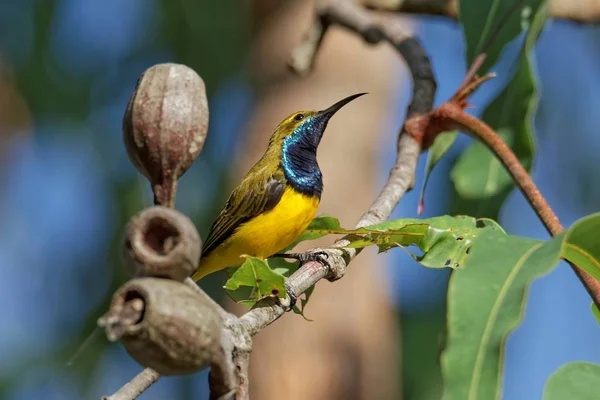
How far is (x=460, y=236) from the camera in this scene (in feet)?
4.96

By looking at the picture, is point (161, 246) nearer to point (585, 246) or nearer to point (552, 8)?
point (585, 246)

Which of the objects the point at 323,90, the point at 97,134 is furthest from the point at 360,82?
the point at 97,134

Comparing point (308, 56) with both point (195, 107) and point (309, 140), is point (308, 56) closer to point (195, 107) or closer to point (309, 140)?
point (309, 140)

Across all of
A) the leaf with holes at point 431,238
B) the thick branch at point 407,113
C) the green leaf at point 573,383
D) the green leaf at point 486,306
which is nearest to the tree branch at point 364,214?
the thick branch at point 407,113

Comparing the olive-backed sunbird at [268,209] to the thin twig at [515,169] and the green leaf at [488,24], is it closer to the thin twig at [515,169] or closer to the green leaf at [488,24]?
the green leaf at [488,24]

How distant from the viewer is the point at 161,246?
813mm

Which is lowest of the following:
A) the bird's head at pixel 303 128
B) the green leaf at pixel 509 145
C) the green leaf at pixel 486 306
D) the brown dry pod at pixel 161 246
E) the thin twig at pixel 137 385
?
the bird's head at pixel 303 128

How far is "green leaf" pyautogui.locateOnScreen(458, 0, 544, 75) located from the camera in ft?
7.77

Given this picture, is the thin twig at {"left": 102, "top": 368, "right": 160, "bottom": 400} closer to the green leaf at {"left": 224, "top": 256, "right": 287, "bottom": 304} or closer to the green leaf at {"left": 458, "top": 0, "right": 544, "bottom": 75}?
the green leaf at {"left": 224, "top": 256, "right": 287, "bottom": 304}

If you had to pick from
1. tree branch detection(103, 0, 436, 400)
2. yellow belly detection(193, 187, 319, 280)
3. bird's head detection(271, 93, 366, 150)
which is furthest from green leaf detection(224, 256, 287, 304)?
bird's head detection(271, 93, 366, 150)

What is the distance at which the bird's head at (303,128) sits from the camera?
2.72m

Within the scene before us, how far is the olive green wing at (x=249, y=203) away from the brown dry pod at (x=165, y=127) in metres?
1.53

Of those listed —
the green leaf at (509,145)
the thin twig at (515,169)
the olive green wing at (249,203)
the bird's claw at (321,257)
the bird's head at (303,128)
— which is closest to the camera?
the thin twig at (515,169)

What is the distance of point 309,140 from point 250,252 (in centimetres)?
48
